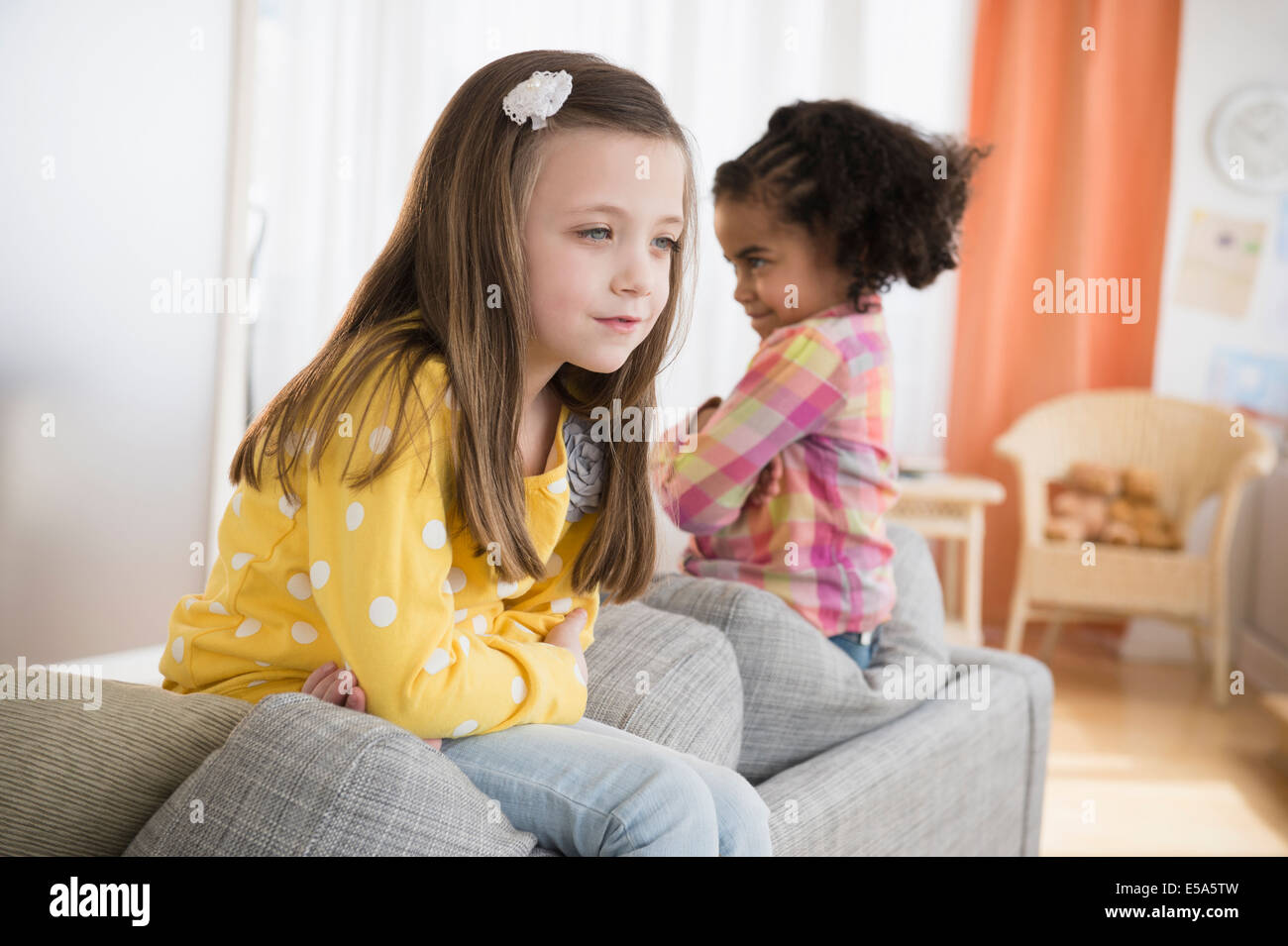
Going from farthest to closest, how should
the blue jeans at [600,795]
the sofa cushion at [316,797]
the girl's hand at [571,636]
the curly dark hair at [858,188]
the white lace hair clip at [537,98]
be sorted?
the curly dark hair at [858,188], the girl's hand at [571,636], the white lace hair clip at [537,98], the blue jeans at [600,795], the sofa cushion at [316,797]

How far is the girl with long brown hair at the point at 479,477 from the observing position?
0.85 m

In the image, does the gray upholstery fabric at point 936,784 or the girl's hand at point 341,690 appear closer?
the girl's hand at point 341,690

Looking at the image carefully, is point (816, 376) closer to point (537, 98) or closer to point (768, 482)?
point (768, 482)

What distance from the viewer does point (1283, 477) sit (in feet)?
11.6

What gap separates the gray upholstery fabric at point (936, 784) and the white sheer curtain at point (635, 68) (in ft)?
7.81

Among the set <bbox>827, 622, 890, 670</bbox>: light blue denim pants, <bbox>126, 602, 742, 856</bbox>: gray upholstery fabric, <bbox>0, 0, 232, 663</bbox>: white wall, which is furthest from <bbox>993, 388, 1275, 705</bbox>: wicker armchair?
<bbox>126, 602, 742, 856</bbox>: gray upholstery fabric

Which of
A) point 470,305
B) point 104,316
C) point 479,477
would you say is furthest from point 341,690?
point 104,316

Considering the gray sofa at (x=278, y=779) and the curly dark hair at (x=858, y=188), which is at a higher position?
the curly dark hair at (x=858, y=188)

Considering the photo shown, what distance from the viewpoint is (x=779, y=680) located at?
4.15 ft

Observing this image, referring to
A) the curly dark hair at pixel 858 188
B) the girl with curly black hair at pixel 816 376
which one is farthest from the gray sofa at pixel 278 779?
the curly dark hair at pixel 858 188

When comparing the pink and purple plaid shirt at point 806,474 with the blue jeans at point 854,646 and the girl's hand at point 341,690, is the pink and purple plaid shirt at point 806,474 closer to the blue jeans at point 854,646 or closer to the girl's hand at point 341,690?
the blue jeans at point 854,646

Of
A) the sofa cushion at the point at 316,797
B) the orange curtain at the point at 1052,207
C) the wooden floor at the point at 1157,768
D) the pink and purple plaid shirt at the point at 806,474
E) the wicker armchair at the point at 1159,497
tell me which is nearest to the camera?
the sofa cushion at the point at 316,797
